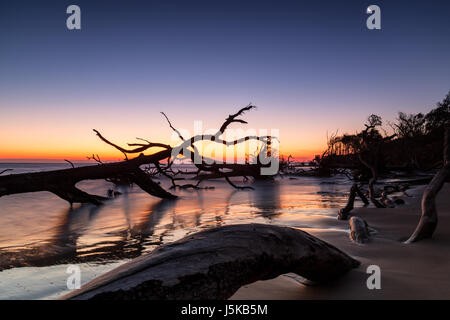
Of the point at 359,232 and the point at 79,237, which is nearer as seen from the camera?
the point at 359,232

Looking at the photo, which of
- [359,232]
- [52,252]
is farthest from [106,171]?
[359,232]

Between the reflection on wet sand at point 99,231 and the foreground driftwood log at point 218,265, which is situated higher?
the foreground driftwood log at point 218,265

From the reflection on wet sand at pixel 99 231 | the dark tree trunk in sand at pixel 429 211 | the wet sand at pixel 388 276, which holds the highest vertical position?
the dark tree trunk in sand at pixel 429 211

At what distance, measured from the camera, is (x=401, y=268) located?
8.00 feet

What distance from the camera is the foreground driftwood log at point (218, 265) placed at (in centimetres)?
142

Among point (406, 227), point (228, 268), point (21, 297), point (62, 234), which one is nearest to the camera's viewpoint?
point (228, 268)

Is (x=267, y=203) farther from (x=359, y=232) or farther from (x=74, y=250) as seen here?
(x=74, y=250)

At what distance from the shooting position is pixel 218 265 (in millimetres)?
1630

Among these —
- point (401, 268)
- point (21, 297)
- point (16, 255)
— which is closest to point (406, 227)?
point (401, 268)

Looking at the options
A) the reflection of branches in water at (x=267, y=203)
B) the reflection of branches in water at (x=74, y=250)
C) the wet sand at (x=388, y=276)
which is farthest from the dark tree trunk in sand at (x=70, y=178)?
the wet sand at (x=388, y=276)

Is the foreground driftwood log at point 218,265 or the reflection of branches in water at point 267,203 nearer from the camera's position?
the foreground driftwood log at point 218,265

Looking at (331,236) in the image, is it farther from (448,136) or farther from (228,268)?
(228,268)

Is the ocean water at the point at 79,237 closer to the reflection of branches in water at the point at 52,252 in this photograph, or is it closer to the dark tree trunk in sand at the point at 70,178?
the reflection of branches in water at the point at 52,252
